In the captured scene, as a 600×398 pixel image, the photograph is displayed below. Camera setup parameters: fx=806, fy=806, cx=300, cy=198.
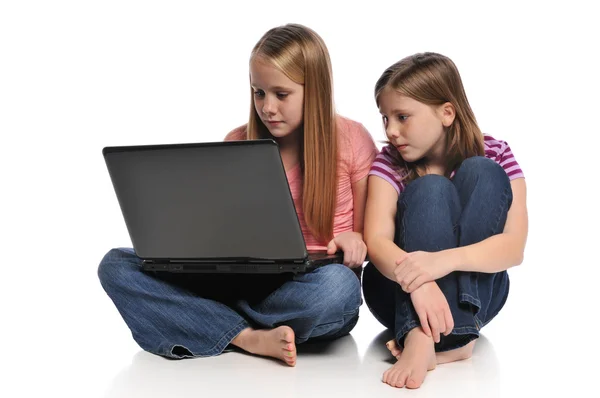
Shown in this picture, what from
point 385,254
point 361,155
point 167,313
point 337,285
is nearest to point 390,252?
point 385,254

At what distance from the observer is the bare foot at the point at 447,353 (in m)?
1.63

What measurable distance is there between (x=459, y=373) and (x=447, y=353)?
2.3 inches

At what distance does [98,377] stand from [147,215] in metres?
0.34

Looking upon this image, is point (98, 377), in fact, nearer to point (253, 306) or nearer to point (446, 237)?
point (253, 306)

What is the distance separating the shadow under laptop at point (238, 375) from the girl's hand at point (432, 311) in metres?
0.17

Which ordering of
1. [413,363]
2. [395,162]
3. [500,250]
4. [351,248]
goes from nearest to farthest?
[413,363], [500,250], [351,248], [395,162]

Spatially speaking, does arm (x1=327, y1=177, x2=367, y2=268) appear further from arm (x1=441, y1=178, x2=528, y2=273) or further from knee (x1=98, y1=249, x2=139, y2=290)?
knee (x1=98, y1=249, x2=139, y2=290)

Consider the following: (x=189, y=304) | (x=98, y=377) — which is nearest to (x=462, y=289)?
(x=189, y=304)

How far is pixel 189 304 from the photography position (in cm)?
175

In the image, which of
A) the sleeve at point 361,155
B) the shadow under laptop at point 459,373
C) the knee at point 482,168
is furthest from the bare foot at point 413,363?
the sleeve at point 361,155

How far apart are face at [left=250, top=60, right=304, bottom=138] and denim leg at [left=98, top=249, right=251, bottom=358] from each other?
0.42 metres

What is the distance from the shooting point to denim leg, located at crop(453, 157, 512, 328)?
1636 millimetres

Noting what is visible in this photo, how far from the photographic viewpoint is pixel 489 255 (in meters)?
1.59

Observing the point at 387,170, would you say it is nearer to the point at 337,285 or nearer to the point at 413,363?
the point at 337,285
